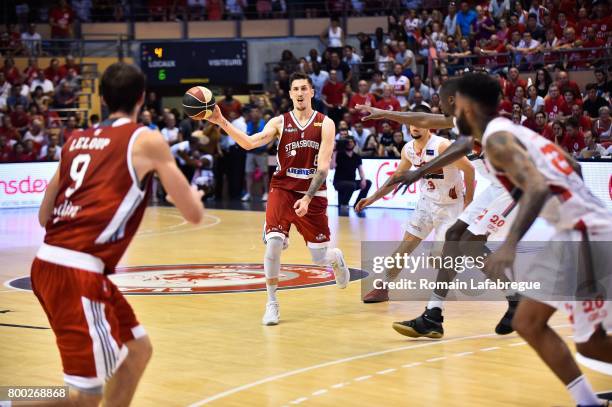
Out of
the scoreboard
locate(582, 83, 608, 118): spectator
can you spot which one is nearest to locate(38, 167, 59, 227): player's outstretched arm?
locate(582, 83, 608, 118): spectator

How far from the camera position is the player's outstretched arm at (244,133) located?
8.66 m

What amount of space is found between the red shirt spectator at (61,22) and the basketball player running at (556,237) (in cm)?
2367

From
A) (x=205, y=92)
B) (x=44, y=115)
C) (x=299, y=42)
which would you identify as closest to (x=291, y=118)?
(x=205, y=92)

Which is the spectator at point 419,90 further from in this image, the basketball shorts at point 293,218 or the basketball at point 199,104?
the basketball at point 199,104

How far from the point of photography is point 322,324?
29.0 ft

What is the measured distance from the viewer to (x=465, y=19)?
2264 cm

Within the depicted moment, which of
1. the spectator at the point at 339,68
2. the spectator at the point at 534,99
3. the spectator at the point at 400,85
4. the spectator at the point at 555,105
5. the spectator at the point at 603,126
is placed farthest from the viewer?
the spectator at the point at 339,68

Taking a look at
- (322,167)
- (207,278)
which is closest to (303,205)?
(322,167)

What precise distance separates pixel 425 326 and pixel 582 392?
311 cm

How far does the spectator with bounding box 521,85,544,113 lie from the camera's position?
61.2 feet

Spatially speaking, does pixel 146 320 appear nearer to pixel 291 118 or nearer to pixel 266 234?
pixel 266 234

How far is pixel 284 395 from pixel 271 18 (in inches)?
887

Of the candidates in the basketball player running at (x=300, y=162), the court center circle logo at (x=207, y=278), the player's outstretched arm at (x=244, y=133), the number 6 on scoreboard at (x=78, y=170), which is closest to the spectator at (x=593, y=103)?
the court center circle logo at (x=207, y=278)

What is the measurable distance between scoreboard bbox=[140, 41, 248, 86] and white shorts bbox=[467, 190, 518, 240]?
1958 cm
